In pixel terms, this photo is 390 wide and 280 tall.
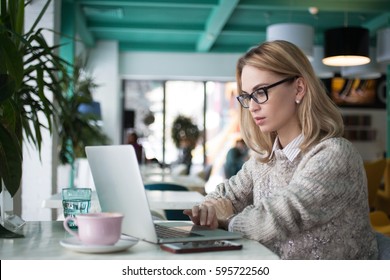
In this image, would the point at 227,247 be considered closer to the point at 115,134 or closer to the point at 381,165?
the point at 381,165

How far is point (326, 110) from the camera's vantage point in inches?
63.2

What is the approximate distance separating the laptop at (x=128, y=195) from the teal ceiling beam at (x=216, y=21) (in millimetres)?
6722

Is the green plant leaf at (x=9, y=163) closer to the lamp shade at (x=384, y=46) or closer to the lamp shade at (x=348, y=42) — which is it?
the lamp shade at (x=348, y=42)

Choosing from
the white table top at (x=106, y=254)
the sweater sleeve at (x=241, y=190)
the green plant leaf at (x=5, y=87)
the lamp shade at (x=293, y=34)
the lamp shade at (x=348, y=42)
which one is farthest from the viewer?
the lamp shade at (x=293, y=34)

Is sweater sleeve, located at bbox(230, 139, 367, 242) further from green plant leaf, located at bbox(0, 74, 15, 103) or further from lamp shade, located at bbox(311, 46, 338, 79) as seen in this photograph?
lamp shade, located at bbox(311, 46, 338, 79)

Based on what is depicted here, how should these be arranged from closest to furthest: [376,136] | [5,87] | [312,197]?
[312,197]
[5,87]
[376,136]

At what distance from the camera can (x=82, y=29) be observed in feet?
32.9

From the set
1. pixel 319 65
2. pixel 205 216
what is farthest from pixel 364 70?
pixel 205 216

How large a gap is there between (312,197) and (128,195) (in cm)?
43

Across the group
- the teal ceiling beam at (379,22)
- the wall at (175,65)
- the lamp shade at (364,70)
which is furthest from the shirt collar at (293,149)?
the wall at (175,65)

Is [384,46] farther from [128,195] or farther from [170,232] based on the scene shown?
[128,195]

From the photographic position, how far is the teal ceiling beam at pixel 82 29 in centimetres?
920

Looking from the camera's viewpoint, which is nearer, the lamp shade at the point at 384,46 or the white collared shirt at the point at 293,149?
the white collared shirt at the point at 293,149
